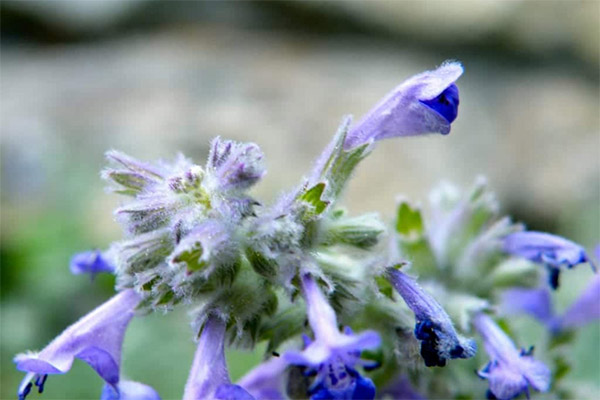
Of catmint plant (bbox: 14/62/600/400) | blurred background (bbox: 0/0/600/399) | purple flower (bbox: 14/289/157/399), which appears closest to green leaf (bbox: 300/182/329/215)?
catmint plant (bbox: 14/62/600/400)

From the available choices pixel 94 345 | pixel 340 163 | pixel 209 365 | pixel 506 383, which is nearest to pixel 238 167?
pixel 340 163

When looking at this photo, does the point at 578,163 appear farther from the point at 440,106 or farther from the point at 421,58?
the point at 440,106

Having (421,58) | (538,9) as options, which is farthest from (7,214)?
(538,9)

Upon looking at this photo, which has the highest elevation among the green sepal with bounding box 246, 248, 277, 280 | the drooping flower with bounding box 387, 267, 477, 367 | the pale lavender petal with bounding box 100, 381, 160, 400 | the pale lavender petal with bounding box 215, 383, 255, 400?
the drooping flower with bounding box 387, 267, 477, 367

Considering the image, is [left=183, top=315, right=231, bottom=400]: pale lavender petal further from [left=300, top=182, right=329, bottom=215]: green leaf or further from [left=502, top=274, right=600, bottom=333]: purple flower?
[left=502, top=274, right=600, bottom=333]: purple flower

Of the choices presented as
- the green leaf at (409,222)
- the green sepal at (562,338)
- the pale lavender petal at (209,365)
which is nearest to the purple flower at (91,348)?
the pale lavender petal at (209,365)
